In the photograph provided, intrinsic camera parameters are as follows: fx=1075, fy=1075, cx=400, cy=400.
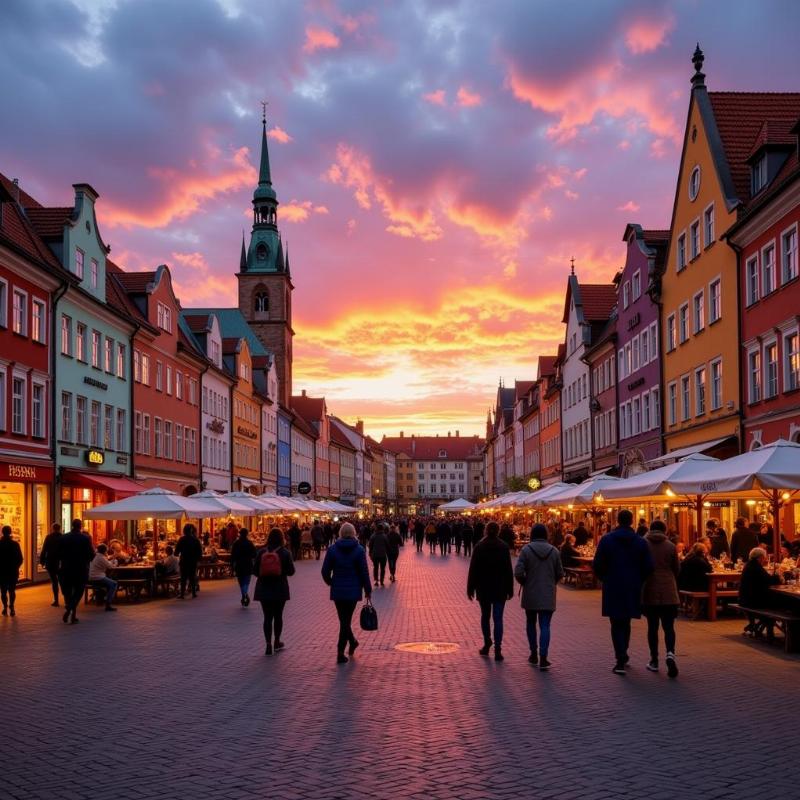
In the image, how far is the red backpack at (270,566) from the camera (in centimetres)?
1500

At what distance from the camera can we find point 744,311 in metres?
30.6

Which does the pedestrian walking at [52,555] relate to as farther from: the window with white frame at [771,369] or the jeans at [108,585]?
the window with white frame at [771,369]

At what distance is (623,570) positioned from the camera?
1258cm

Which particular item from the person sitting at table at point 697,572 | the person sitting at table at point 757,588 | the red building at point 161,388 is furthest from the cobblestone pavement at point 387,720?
the red building at point 161,388

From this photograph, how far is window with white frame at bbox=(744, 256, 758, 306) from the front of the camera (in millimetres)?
29938

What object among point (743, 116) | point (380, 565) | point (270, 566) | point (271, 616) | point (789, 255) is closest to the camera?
point (271, 616)

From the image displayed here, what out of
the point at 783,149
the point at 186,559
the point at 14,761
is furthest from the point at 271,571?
the point at 783,149

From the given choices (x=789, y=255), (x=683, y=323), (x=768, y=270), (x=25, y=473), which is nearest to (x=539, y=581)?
(x=789, y=255)

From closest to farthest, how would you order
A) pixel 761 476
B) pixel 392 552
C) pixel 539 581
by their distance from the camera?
pixel 539 581
pixel 761 476
pixel 392 552

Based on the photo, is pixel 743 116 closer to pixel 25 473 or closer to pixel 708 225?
pixel 708 225

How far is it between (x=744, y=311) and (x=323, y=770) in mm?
25597

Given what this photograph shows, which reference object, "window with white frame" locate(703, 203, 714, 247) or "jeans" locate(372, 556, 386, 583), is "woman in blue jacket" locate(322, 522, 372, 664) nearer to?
"jeans" locate(372, 556, 386, 583)

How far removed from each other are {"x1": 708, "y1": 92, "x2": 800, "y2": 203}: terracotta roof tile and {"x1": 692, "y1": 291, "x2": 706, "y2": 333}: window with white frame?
4.24 meters

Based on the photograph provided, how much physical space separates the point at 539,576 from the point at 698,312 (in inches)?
977
